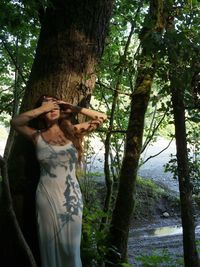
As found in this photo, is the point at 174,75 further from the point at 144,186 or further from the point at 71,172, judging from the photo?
the point at 144,186

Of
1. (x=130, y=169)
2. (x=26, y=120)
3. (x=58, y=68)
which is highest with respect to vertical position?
(x=58, y=68)

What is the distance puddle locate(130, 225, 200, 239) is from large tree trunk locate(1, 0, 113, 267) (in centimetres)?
998

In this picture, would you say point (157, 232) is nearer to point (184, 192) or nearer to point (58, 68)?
point (184, 192)

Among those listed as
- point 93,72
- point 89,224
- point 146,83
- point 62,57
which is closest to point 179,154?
point 146,83

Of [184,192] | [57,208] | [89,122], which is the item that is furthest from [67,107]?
[184,192]

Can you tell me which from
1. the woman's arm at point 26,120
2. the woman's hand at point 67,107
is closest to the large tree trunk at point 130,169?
the woman's hand at point 67,107

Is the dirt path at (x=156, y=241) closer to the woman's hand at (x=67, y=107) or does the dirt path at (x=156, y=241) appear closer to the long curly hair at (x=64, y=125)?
the long curly hair at (x=64, y=125)

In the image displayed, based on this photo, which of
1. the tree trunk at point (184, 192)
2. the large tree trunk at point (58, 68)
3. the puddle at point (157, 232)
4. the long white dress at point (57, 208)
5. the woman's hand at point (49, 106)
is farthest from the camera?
the puddle at point (157, 232)

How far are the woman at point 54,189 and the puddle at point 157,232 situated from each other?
32.8 ft

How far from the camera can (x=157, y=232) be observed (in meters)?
13.8

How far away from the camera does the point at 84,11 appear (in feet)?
12.8

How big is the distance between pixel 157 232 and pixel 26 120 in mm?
11314

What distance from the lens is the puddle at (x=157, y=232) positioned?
13.3 m

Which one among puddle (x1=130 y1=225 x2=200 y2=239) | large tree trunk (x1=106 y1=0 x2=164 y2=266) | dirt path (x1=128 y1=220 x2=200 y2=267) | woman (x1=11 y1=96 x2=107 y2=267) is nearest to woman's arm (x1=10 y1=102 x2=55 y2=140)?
woman (x1=11 y1=96 x2=107 y2=267)
